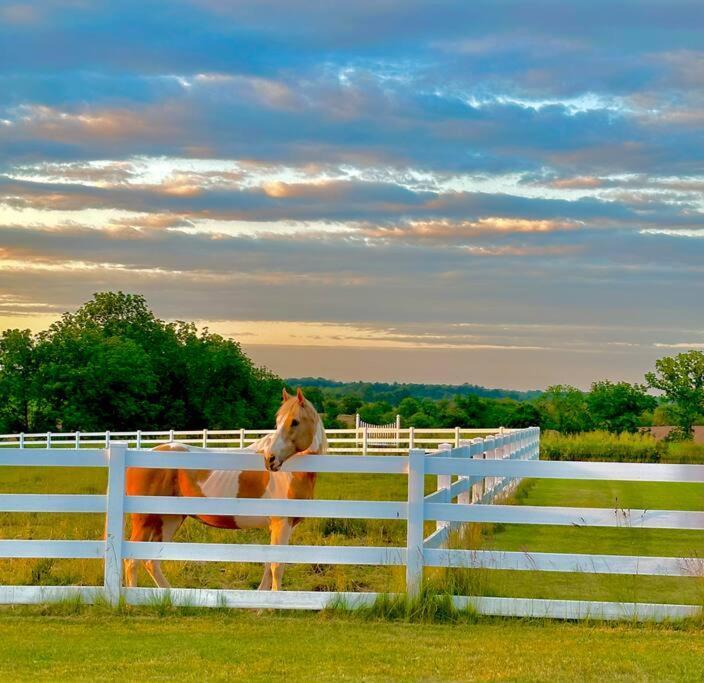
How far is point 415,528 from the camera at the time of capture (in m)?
10.5

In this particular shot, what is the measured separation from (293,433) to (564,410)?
64.1 meters

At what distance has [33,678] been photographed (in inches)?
320

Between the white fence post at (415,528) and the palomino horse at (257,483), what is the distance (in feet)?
3.67

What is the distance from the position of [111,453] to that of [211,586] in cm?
276

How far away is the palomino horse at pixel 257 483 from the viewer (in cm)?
1075

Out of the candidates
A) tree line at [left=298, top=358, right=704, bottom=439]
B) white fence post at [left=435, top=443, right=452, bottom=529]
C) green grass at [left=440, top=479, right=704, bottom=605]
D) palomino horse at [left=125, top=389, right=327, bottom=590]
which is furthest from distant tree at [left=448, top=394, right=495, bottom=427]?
palomino horse at [left=125, top=389, right=327, bottom=590]

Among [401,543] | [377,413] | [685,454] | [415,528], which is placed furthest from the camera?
[377,413]

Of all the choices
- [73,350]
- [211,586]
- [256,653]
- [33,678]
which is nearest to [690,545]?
[211,586]

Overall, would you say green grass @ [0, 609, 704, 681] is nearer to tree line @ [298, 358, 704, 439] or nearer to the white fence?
the white fence

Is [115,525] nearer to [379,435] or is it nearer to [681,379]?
[379,435]

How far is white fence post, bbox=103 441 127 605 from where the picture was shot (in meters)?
10.5

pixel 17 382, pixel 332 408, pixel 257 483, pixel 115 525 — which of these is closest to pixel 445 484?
pixel 257 483

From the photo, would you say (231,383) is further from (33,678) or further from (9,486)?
(33,678)

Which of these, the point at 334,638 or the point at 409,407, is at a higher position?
the point at 409,407
